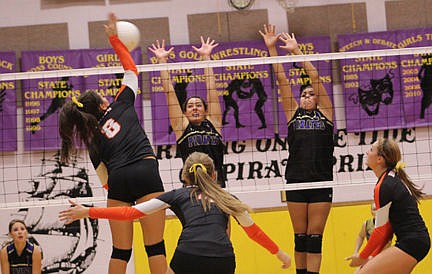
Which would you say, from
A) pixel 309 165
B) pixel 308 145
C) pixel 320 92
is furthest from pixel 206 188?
pixel 320 92

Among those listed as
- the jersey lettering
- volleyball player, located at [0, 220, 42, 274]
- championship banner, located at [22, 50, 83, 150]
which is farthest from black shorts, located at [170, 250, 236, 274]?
championship banner, located at [22, 50, 83, 150]

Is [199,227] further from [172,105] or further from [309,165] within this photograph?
[309,165]

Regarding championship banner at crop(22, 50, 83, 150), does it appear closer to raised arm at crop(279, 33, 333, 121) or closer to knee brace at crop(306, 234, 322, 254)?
raised arm at crop(279, 33, 333, 121)

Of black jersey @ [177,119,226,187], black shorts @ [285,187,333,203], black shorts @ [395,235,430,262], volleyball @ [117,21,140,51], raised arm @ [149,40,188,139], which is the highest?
volleyball @ [117,21,140,51]

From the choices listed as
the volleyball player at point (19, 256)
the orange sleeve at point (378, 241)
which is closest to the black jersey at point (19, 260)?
the volleyball player at point (19, 256)

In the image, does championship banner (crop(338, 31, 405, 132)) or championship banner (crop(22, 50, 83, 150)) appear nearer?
championship banner (crop(22, 50, 83, 150))

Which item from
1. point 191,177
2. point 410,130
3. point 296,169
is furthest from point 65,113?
point 410,130

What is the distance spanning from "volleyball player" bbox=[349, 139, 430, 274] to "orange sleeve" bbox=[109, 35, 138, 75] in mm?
2469

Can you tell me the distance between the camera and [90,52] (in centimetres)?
1126

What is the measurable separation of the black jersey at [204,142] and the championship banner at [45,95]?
14.2ft

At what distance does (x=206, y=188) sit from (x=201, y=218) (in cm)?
24

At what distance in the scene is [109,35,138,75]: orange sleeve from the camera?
6.09m

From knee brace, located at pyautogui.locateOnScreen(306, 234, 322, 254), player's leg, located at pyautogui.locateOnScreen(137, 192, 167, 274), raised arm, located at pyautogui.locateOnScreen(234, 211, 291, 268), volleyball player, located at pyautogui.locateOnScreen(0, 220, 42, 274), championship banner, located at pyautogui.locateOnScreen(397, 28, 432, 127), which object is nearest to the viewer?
raised arm, located at pyautogui.locateOnScreen(234, 211, 291, 268)

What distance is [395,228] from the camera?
607cm
